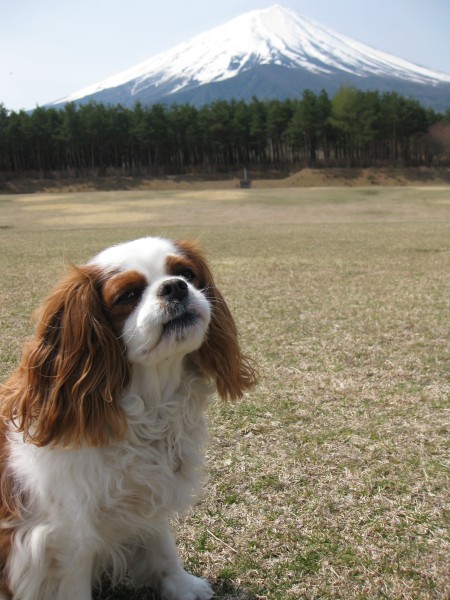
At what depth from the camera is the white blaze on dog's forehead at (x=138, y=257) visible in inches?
83.8

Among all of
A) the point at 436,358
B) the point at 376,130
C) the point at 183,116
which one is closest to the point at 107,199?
the point at 183,116

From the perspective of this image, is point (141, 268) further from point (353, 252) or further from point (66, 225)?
point (66, 225)

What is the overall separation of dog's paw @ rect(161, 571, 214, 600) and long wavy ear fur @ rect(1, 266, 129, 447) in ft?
2.64

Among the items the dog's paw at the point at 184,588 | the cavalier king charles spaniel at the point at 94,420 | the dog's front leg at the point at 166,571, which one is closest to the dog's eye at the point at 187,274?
the cavalier king charles spaniel at the point at 94,420

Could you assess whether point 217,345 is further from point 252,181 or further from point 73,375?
→ point 252,181

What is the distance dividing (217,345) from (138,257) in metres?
0.53

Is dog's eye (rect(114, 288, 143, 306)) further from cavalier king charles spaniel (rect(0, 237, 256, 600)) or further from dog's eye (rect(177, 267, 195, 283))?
dog's eye (rect(177, 267, 195, 283))

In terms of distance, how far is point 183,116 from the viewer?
6338cm

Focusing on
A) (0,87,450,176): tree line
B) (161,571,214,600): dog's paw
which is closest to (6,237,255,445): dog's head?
(161,571,214,600): dog's paw

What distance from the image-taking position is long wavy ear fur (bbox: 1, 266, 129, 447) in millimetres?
2002

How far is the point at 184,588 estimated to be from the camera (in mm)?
2410

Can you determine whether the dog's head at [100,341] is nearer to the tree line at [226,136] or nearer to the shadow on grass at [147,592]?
the shadow on grass at [147,592]

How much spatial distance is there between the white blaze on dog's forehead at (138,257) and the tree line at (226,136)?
60.3 meters

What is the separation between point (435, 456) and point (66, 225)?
22.8m
